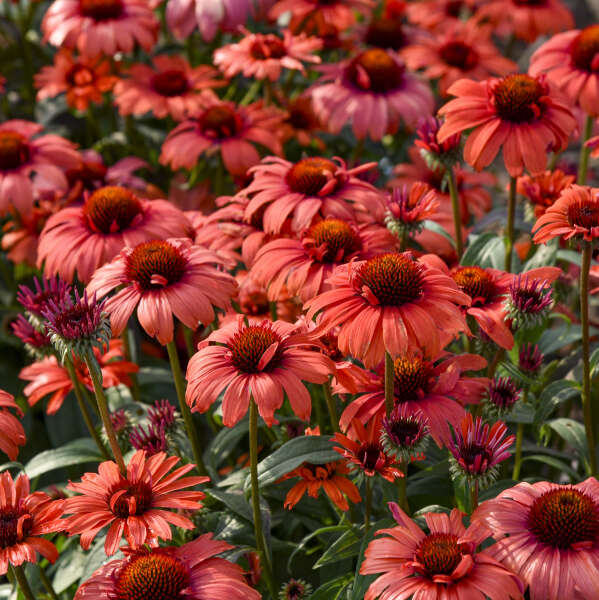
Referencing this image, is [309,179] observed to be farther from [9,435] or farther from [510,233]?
[9,435]

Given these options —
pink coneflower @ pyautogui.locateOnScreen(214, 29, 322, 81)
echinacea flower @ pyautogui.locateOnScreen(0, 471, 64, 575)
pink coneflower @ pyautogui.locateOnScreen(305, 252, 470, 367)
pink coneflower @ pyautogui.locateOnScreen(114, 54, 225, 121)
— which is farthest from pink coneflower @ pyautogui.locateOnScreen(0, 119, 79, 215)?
pink coneflower @ pyautogui.locateOnScreen(305, 252, 470, 367)

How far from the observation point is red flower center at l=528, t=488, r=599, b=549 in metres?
1.21

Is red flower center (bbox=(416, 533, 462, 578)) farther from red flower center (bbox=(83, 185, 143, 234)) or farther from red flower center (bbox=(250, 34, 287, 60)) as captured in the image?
red flower center (bbox=(250, 34, 287, 60))

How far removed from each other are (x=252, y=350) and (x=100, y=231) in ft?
2.36

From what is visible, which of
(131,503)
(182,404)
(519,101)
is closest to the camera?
(131,503)

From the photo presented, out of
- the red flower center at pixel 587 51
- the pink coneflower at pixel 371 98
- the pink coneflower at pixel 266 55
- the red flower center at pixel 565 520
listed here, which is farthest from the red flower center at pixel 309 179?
the red flower center at pixel 565 520

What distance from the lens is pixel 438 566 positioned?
115cm

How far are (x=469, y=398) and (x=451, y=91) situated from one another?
0.79 metres

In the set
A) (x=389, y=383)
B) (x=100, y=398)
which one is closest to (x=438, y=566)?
(x=389, y=383)

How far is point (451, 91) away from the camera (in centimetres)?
195

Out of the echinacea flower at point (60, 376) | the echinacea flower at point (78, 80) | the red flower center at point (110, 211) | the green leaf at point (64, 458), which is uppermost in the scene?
the red flower center at point (110, 211)

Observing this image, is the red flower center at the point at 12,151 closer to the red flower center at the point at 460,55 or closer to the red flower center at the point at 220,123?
the red flower center at the point at 220,123

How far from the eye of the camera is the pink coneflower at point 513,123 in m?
1.80

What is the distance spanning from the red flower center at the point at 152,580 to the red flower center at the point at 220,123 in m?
1.50
